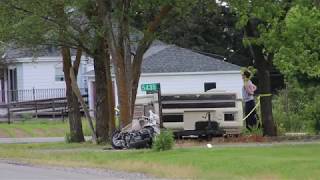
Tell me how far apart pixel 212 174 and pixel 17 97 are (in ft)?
120

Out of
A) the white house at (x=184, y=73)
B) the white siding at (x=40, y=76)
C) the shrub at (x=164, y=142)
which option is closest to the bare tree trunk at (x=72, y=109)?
the shrub at (x=164, y=142)

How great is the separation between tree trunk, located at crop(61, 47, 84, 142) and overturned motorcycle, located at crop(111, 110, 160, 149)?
5.99m

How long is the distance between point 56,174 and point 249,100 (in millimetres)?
11333

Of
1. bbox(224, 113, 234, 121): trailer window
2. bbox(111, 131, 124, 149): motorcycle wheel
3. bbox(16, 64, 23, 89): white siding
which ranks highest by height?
bbox(16, 64, 23, 89): white siding

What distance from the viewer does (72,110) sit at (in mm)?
28328

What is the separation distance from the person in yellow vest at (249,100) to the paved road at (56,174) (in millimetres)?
9837

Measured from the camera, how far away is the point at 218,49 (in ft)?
197

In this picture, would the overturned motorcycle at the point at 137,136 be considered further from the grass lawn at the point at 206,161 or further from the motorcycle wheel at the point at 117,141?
the grass lawn at the point at 206,161

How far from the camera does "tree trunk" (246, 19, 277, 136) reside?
24.8 m

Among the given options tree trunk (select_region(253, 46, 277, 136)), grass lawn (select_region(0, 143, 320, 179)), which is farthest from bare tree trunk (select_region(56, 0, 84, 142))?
tree trunk (select_region(253, 46, 277, 136))

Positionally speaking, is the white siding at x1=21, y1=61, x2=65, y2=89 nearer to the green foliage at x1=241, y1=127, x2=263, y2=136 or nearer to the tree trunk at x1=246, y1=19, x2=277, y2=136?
the tree trunk at x1=246, y1=19, x2=277, y2=136

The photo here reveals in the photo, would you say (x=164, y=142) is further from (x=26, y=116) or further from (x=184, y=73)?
(x=184, y=73)

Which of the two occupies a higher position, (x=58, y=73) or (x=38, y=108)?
(x=58, y=73)

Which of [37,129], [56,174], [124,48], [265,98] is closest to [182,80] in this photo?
[37,129]
